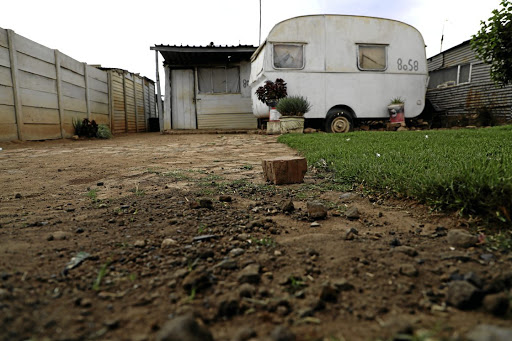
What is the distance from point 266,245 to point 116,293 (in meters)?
0.64

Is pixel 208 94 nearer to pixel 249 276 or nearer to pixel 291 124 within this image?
pixel 291 124

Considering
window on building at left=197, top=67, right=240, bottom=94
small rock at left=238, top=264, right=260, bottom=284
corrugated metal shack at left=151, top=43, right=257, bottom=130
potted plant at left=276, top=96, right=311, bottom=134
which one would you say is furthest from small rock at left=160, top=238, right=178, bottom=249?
window on building at left=197, top=67, right=240, bottom=94

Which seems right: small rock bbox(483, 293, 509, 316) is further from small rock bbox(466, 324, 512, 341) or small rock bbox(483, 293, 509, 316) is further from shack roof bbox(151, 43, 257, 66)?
shack roof bbox(151, 43, 257, 66)

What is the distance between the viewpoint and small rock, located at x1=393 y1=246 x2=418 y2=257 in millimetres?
1306

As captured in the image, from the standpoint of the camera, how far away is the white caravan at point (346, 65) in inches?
344

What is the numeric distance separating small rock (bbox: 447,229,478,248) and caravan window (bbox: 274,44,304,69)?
26.2 ft

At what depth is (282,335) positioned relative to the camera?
0.82 m

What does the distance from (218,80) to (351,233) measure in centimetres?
1234

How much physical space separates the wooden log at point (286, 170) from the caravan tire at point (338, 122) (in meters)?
6.60

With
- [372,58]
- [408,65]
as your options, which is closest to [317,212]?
[372,58]

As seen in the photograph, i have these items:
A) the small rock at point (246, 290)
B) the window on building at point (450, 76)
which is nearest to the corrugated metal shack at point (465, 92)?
the window on building at point (450, 76)

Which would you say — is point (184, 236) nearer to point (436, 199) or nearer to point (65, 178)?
point (436, 199)

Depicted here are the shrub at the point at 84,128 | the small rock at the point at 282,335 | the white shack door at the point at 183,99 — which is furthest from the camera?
the white shack door at the point at 183,99

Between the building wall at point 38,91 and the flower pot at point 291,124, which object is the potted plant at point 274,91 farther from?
the building wall at point 38,91
